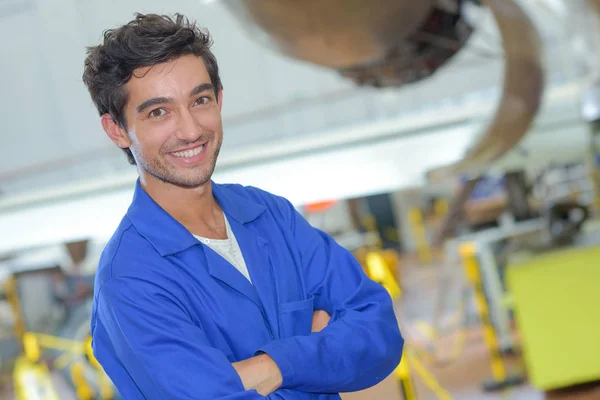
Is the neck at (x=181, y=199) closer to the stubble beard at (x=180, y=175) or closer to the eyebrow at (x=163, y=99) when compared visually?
the stubble beard at (x=180, y=175)

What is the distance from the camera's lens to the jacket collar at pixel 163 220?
4.51 ft

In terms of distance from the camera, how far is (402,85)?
463 cm

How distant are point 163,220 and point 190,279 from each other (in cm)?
11

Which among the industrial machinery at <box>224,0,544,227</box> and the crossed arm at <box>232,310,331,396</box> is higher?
the industrial machinery at <box>224,0,544,227</box>

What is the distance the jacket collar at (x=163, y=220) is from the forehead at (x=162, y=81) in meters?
0.19

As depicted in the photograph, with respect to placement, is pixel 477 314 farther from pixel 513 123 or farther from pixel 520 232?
pixel 513 123

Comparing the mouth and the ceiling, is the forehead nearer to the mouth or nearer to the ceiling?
the mouth

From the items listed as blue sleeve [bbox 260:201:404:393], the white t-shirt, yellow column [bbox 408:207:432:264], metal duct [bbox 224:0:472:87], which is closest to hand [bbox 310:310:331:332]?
blue sleeve [bbox 260:201:404:393]

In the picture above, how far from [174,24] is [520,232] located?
551 centimetres

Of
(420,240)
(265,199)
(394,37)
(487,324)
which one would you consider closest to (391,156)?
(487,324)

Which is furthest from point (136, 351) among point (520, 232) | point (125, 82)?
point (520, 232)

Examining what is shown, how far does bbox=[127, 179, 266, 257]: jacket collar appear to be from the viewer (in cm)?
138

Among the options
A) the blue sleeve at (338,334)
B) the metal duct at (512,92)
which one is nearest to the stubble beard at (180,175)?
the blue sleeve at (338,334)

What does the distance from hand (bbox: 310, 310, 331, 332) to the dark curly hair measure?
490 millimetres
